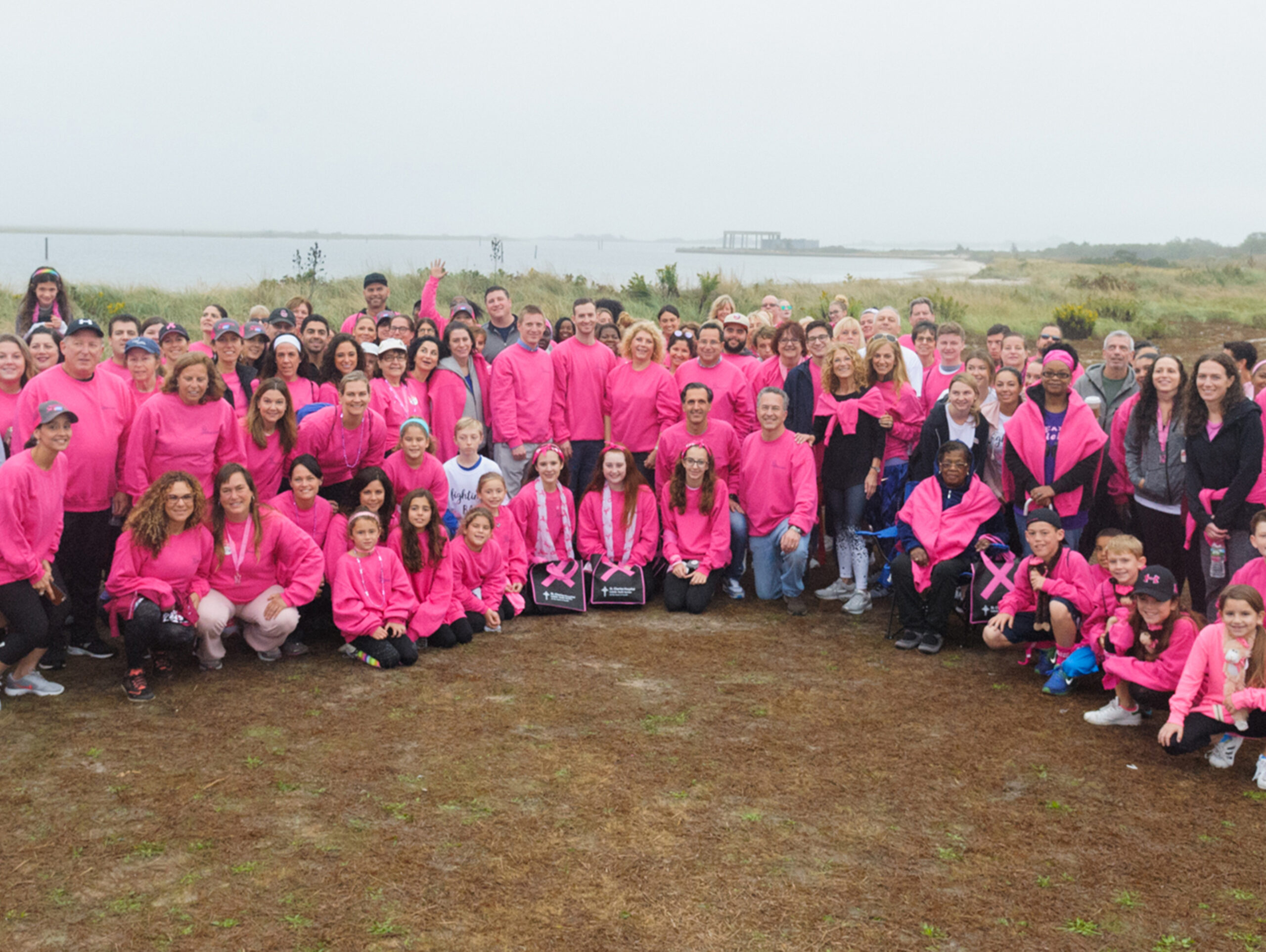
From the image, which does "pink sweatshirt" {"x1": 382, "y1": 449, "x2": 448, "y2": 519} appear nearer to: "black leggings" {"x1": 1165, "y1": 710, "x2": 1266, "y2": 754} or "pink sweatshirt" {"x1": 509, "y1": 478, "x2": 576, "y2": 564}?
"pink sweatshirt" {"x1": 509, "y1": 478, "x2": 576, "y2": 564}

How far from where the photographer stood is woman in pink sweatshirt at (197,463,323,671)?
5.79m

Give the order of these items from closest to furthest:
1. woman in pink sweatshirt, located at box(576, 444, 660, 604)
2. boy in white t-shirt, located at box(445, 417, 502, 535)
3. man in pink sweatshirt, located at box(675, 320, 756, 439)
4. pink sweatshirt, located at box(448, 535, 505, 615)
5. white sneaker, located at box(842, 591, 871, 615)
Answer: pink sweatshirt, located at box(448, 535, 505, 615) < boy in white t-shirt, located at box(445, 417, 502, 535) < white sneaker, located at box(842, 591, 871, 615) < woman in pink sweatshirt, located at box(576, 444, 660, 604) < man in pink sweatshirt, located at box(675, 320, 756, 439)

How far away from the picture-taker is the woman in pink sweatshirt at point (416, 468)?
665 centimetres

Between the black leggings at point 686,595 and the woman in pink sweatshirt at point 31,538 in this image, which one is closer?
the woman in pink sweatshirt at point 31,538

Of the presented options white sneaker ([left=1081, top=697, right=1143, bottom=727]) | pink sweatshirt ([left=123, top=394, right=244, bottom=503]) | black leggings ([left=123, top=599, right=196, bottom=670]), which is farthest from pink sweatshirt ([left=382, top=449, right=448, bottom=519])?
white sneaker ([left=1081, top=697, right=1143, bottom=727])

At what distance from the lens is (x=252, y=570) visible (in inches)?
234

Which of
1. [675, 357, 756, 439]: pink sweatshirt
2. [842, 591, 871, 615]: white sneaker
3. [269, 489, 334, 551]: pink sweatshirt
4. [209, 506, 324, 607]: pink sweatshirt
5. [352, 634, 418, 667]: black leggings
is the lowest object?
[352, 634, 418, 667]: black leggings

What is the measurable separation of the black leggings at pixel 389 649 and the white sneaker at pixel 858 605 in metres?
2.94

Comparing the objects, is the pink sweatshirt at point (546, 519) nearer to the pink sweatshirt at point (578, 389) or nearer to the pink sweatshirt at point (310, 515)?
the pink sweatshirt at point (578, 389)

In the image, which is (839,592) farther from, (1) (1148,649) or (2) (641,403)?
(1) (1148,649)

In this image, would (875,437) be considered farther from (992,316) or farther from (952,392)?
(992,316)

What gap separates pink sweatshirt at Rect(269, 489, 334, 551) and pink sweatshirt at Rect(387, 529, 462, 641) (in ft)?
1.26

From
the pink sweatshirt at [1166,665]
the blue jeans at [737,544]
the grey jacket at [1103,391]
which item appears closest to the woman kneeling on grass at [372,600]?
the blue jeans at [737,544]

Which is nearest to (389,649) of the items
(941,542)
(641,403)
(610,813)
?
(610,813)
